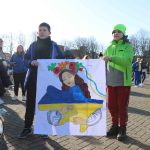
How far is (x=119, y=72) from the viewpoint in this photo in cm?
593

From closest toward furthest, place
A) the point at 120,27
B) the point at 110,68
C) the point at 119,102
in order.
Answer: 1. the point at 120,27
2. the point at 119,102
3. the point at 110,68

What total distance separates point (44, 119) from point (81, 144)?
31.9 inches

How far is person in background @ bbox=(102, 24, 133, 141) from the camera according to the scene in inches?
228

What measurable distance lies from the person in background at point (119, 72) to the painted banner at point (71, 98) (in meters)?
0.49

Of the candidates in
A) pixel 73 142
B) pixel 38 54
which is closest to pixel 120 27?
pixel 38 54

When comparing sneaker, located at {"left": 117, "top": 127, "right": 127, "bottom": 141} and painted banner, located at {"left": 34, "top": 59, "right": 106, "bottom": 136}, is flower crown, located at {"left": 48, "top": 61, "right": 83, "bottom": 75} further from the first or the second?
sneaker, located at {"left": 117, "top": 127, "right": 127, "bottom": 141}

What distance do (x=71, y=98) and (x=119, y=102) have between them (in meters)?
1.02

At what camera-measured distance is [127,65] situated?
5.81 meters

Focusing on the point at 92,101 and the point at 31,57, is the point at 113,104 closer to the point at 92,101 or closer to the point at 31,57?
the point at 92,101

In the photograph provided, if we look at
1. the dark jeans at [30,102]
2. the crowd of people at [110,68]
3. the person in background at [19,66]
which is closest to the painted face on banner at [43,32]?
the crowd of people at [110,68]

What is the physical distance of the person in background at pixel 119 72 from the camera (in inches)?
228

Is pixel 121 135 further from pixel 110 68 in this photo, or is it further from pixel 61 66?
pixel 61 66

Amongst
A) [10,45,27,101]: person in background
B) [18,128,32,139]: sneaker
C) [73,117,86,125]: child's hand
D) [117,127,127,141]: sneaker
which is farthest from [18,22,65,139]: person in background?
[10,45,27,101]: person in background

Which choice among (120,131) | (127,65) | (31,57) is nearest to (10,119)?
(31,57)
